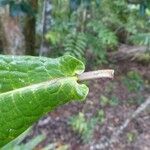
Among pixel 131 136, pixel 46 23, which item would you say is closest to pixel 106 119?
pixel 131 136

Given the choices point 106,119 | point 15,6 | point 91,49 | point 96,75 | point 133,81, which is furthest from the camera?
point 133,81

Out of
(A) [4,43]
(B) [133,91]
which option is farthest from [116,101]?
(A) [4,43]

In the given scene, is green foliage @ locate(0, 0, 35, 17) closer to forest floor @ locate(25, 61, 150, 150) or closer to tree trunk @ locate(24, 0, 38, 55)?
tree trunk @ locate(24, 0, 38, 55)

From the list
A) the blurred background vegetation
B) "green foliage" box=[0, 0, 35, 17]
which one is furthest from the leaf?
the blurred background vegetation

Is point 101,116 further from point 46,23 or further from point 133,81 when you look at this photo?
point 46,23

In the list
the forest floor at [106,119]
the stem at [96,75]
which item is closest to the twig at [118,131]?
the forest floor at [106,119]

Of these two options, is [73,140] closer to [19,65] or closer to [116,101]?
[116,101]
